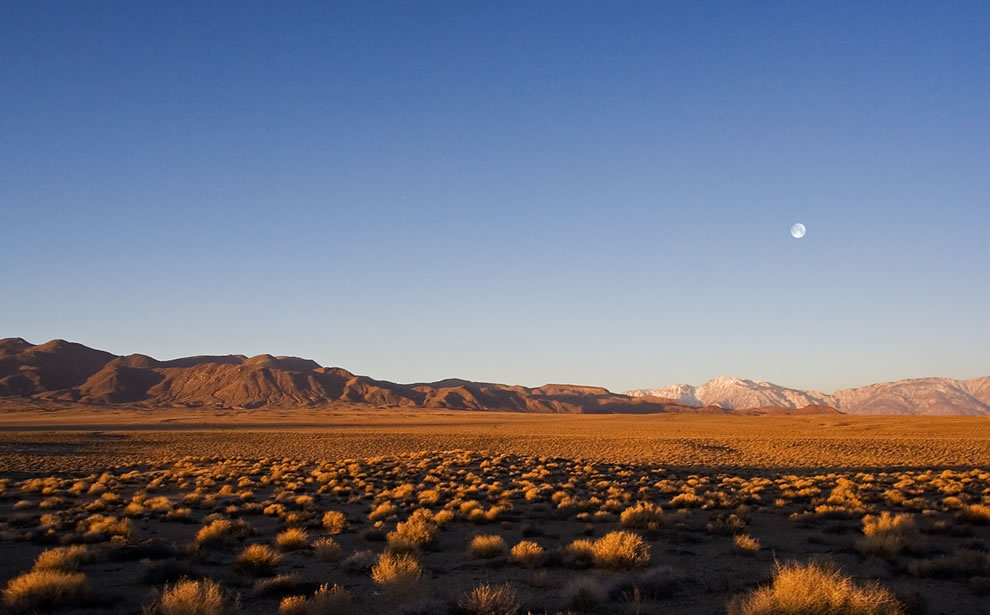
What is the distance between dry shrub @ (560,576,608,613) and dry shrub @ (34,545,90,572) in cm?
825

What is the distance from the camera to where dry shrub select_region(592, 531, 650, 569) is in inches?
416

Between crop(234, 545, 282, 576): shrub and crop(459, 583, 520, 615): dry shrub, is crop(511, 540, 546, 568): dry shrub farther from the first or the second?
crop(234, 545, 282, 576): shrub

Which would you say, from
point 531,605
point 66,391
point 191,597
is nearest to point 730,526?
point 531,605

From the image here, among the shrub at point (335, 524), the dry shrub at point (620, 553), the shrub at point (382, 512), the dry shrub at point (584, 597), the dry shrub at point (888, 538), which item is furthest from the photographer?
the shrub at point (382, 512)

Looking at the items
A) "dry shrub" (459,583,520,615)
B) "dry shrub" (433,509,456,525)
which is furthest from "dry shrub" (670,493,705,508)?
"dry shrub" (459,583,520,615)

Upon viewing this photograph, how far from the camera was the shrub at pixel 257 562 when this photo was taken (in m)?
10.7

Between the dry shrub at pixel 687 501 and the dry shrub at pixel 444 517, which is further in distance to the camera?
the dry shrub at pixel 687 501

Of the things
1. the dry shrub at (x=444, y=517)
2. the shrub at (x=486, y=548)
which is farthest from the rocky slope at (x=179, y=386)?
the shrub at (x=486, y=548)

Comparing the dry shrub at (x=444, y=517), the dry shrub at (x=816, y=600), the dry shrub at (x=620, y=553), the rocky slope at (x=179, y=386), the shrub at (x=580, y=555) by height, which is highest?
the rocky slope at (x=179, y=386)

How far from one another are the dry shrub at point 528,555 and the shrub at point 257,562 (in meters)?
4.24

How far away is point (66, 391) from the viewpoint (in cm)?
16012

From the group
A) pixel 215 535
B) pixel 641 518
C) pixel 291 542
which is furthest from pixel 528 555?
pixel 215 535

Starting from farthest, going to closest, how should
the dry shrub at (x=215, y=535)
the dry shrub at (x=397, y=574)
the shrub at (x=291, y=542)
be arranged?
the dry shrub at (x=215, y=535) < the shrub at (x=291, y=542) < the dry shrub at (x=397, y=574)

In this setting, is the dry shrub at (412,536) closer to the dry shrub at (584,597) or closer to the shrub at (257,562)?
the shrub at (257,562)
